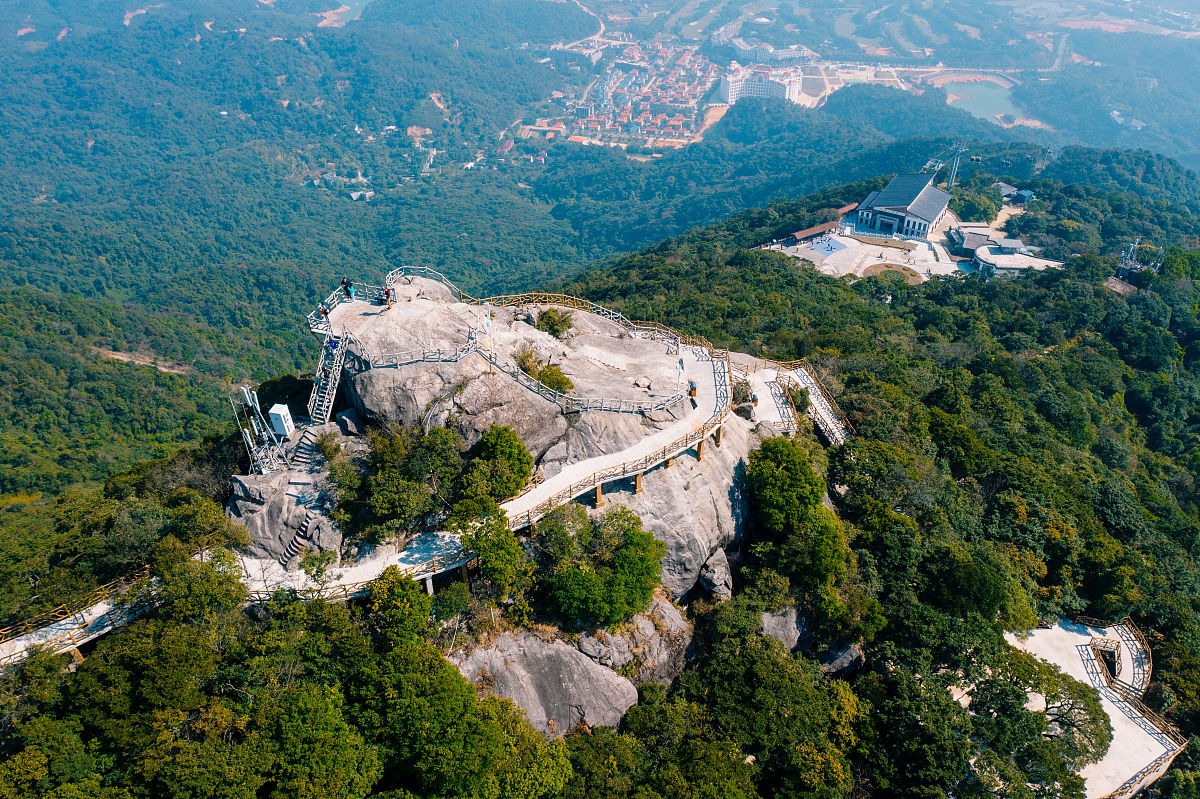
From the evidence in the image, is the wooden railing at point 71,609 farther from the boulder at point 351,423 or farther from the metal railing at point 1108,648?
the metal railing at point 1108,648

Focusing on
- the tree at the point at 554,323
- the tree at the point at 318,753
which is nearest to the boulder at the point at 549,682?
the tree at the point at 318,753

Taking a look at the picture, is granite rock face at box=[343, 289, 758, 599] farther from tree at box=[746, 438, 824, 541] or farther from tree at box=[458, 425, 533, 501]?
tree at box=[746, 438, 824, 541]

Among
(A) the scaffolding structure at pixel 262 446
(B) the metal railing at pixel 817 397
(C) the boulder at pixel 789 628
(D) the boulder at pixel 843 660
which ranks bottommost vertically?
(D) the boulder at pixel 843 660

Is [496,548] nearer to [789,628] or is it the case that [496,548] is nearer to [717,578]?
[717,578]

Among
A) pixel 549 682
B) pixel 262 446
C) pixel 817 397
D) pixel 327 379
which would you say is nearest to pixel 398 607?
pixel 549 682

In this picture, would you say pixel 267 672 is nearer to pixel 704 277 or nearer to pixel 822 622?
pixel 822 622

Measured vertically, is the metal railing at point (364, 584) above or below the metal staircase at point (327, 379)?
below
